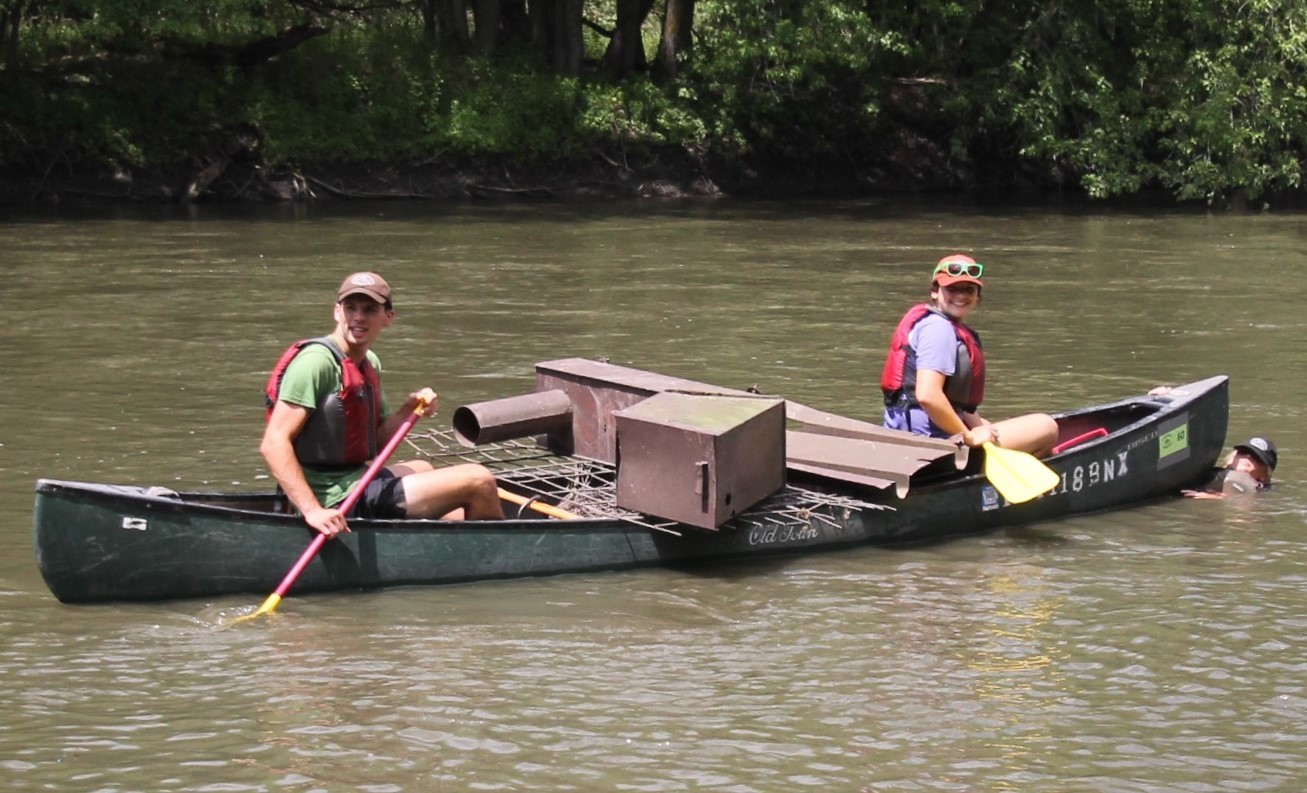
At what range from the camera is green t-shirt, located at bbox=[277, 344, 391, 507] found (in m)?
6.87

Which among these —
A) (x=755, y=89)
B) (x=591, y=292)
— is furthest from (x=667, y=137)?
(x=591, y=292)

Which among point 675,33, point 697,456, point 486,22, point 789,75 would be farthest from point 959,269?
point 486,22

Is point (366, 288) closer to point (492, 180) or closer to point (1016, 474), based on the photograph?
point (1016, 474)

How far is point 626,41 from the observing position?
27.5m

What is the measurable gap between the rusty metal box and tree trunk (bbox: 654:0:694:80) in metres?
19.7

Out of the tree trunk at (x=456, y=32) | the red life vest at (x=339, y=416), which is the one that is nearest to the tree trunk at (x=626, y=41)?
the tree trunk at (x=456, y=32)

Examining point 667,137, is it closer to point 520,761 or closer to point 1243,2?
point 1243,2

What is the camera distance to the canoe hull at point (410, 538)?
22.6 feet

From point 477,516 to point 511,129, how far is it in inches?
738

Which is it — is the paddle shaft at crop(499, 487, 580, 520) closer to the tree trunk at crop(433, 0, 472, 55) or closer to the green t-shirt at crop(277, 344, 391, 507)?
the green t-shirt at crop(277, 344, 391, 507)

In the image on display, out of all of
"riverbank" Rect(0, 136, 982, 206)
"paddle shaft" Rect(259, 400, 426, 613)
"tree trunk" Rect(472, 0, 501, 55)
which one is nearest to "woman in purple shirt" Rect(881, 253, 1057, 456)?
"paddle shaft" Rect(259, 400, 426, 613)

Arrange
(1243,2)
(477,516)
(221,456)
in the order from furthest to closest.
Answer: (1243,2) → (221,456) → (477,516)

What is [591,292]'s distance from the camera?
1630cm

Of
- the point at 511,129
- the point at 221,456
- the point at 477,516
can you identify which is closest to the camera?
the point at 477,516
